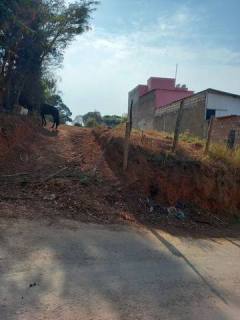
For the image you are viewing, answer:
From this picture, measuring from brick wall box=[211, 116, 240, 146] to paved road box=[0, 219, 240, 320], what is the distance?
9065mm

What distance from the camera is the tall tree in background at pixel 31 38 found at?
41.5 feet

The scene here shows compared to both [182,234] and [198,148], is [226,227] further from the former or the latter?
[198,148]

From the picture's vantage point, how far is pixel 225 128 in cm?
1684

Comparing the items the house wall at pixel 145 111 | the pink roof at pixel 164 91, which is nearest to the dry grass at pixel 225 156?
the pink roof at pixel 164 91

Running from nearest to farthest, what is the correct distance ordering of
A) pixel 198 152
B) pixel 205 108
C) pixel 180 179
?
pixel 180 179, pixel 198 152, pixel 205 108

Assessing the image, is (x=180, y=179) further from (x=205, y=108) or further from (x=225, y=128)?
(x=205, y=108)

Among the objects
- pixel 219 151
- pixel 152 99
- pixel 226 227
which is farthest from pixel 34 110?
pixel 152 99

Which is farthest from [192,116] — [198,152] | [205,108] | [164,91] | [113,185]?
[113,185]

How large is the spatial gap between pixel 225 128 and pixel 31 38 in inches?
356

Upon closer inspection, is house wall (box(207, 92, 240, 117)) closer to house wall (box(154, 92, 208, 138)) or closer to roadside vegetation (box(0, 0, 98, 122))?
house wall (box(154, 92, 208, 138))

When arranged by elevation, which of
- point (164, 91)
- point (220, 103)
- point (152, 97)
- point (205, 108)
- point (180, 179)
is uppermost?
point (164, 91)

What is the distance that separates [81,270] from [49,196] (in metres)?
3.31

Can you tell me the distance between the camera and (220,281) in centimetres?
589

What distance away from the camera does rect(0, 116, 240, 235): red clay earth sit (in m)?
8.34
